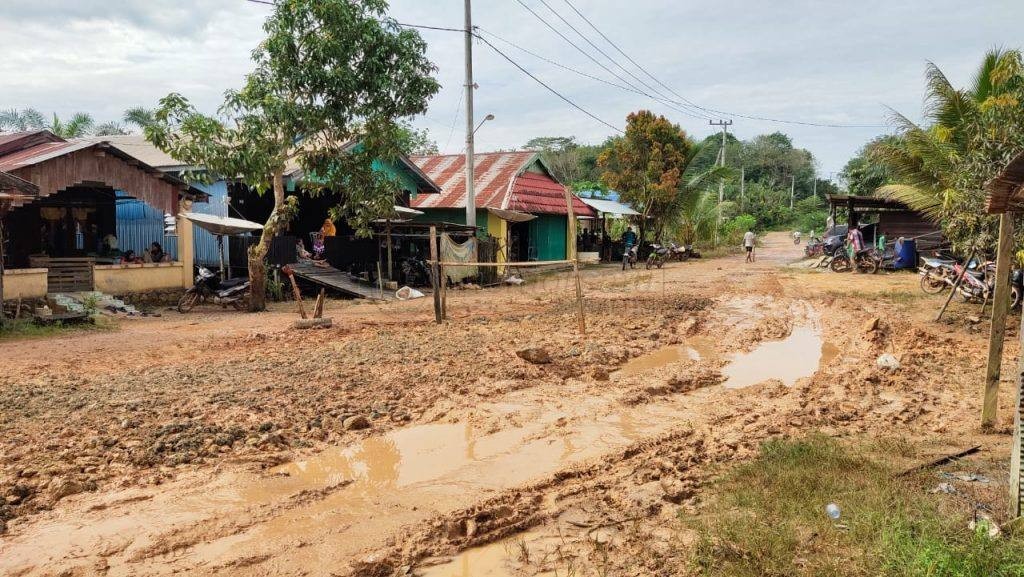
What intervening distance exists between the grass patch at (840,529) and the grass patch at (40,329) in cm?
1055

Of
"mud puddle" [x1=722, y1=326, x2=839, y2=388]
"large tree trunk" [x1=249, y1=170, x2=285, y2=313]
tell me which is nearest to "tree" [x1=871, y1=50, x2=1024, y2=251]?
"mud puddle" [x1=722, y1=326, x2=839, y2=388]

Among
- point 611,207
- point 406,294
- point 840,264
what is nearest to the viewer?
point 406,294

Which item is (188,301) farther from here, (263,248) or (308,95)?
(308,95)

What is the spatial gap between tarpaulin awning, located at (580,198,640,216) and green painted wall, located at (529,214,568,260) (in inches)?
55.4

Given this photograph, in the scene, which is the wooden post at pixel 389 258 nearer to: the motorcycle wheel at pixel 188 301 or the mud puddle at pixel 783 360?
the motorcycle wheel at pixel 188 301

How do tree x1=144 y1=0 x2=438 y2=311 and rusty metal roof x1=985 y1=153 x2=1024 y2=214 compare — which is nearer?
rusty metal roof x1=985 y1=153 x2=1024 y2=214

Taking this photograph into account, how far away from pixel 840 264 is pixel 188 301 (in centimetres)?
1844

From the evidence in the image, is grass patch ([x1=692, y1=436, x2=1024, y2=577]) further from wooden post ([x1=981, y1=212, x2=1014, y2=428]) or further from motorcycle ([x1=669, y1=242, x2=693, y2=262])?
motorcycle ([x1=669, y1=242, x2=693, y2=262])

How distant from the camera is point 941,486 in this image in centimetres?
439

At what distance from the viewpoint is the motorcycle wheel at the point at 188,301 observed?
14336 mm

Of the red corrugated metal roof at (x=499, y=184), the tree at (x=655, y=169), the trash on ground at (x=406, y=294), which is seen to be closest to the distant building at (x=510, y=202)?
the red corrugated metal roof at (x=499, y=184)

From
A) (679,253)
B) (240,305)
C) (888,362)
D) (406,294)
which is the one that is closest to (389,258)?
(406,294)

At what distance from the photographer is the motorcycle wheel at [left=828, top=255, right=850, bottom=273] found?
860 inches

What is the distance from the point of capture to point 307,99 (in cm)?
1320
